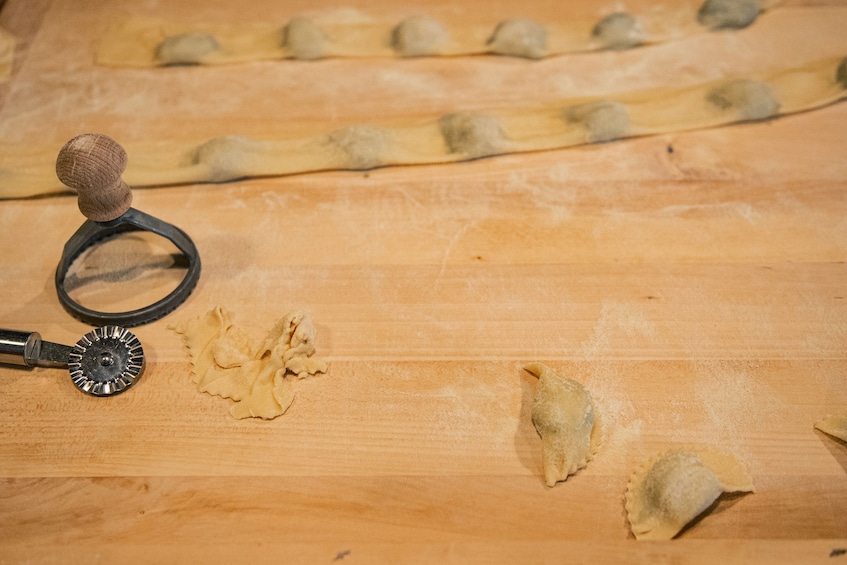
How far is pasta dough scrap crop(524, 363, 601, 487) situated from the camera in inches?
34.8

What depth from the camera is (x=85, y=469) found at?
90cm

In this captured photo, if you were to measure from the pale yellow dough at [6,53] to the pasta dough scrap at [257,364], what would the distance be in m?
0.81

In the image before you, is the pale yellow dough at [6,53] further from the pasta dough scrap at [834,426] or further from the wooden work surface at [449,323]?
the pasta dough scrap at [834,426]

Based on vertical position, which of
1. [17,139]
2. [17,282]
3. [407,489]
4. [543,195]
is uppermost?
[17,139]

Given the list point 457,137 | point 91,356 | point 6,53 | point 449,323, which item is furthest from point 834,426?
point 6,53

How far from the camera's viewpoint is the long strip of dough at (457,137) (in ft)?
4.00

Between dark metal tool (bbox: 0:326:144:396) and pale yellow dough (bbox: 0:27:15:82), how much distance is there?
71cm

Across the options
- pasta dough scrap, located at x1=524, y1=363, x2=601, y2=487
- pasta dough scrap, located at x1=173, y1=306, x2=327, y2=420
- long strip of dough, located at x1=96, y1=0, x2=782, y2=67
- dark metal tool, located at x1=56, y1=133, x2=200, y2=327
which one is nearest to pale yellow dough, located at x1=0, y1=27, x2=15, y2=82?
long strip of dough, located at x1=96, y1=0, x2=782, y2=67

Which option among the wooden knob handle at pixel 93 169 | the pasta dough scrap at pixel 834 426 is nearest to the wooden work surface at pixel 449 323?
the pasta dough scrap at pixel 834 426

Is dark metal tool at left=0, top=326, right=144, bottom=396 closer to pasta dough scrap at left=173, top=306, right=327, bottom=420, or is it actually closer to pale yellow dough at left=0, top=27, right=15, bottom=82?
pasta dough scrap at left=173, top=306, right=327, bottom=420

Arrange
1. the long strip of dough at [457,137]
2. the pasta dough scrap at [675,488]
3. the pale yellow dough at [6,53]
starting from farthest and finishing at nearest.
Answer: the pale yellow dough at [6,53]
the long strip of dough at [457,137]
the pasta dough scrap at [675,488]

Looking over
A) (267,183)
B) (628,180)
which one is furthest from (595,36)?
(267,183)

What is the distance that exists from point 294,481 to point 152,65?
3.12 feet

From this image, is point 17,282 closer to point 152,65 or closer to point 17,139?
point 17,139
